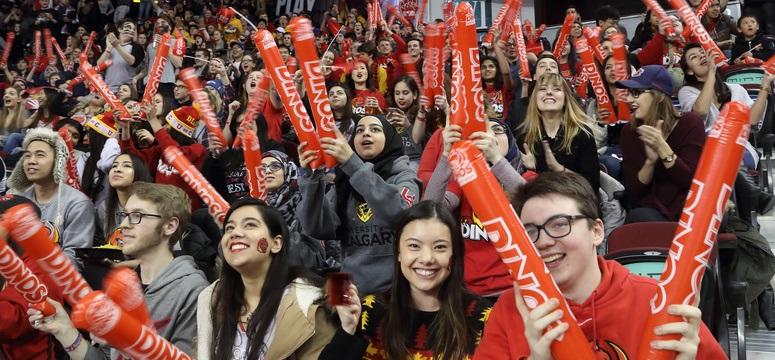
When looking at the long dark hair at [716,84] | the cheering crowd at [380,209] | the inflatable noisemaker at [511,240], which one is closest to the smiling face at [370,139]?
the cheering crowd at [380,209]

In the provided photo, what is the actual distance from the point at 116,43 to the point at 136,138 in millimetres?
4513


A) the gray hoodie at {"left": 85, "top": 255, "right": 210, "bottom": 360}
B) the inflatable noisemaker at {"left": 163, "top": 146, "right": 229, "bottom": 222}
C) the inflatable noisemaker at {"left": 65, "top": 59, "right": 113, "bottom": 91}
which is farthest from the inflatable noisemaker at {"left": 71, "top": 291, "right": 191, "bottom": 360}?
the inflatable noisemaker at {"left": 65, "top": 59, "right": 113, "bottom": 91}

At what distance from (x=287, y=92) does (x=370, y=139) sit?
3.10 ft

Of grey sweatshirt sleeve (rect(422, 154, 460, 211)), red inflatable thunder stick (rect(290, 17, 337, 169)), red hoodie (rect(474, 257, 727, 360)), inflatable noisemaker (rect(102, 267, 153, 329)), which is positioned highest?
red inflatable thunder stick (rect(290, 17, 337, 169))

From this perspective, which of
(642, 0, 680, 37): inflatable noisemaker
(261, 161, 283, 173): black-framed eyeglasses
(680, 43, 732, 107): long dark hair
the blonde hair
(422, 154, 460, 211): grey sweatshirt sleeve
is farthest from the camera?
(642, 0, 680, 37): inflatable noisemaker

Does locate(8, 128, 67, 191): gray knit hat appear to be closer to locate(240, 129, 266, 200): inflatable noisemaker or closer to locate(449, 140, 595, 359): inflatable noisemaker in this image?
locate(240, 129, 266, 200): inflatable noisemaker

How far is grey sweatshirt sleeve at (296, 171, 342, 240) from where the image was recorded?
370 centimetres

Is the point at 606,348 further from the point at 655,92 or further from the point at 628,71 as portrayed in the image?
the point at 628,71

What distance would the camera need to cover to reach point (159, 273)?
3.63 metres

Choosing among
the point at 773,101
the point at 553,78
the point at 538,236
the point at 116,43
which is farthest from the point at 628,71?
the point at 116,43

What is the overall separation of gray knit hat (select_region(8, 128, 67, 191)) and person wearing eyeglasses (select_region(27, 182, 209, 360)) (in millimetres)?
1453

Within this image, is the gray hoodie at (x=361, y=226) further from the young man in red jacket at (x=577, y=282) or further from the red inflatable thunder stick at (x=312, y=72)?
the young man in red jacket at (x=577, y=282)

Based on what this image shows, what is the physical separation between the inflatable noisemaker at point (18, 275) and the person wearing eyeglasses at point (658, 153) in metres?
2.92

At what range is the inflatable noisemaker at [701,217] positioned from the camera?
1.55 metres
